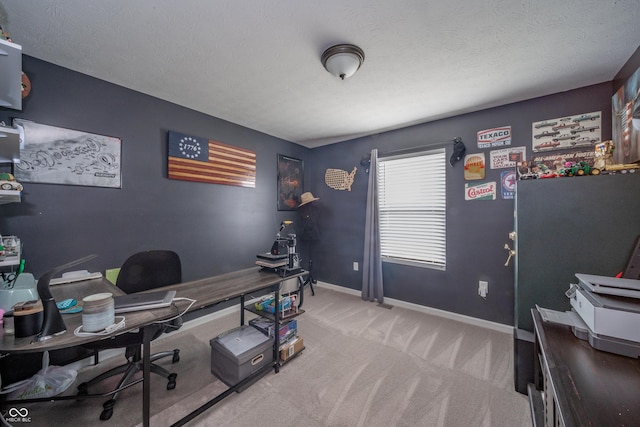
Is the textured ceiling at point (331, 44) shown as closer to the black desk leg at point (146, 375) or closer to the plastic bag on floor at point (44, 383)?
the black desk leg at point (146, 375)

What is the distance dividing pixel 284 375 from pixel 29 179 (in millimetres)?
2463

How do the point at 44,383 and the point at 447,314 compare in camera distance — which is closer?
the point at 44,383

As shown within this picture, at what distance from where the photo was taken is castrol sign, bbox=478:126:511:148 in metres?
2.49

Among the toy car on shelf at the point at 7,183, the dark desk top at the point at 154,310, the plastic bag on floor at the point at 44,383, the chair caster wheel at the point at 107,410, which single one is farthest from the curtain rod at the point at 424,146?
the plastic bag on floor at the point at 44,383

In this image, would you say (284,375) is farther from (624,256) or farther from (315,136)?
(315,136)

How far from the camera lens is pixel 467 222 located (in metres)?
2.74

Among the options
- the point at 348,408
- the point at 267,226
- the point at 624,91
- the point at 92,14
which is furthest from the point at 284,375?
the point at 624,91

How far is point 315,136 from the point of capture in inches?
142

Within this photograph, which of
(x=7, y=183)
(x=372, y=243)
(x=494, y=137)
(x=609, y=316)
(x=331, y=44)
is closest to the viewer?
(x=609, y=316)

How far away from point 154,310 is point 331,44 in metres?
2.00

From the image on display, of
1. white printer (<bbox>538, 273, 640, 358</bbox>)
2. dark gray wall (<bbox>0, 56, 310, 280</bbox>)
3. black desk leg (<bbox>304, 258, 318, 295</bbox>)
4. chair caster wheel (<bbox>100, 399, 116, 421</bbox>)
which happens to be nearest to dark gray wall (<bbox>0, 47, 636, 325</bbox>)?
dark gray wall (<bbox>0, 56, 310, 280</bbox>)

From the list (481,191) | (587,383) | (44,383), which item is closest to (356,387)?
(587,383)

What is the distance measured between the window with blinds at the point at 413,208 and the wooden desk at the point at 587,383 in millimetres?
1944

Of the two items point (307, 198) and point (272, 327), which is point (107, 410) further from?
point (307, 198)
